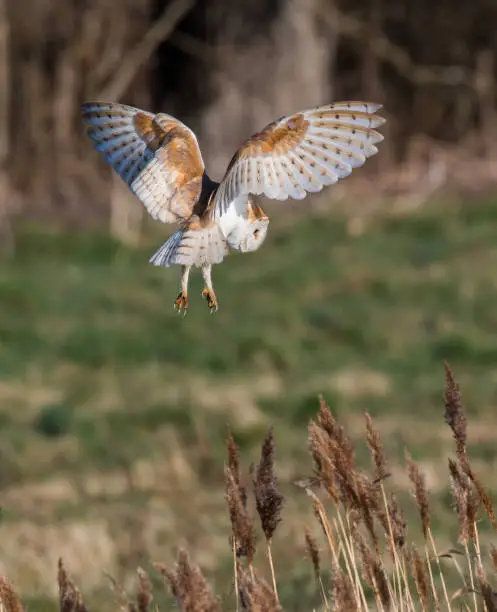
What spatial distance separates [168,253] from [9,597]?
0.96 m

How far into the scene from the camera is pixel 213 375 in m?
10.2

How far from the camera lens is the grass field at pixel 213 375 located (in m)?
7.18

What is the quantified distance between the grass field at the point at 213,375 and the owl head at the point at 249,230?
3149 millimetres

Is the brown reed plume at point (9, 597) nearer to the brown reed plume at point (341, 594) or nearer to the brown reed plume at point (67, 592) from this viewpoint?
the brown reed plume at point (67, 592)

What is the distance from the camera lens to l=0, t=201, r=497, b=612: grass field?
23.6 ft

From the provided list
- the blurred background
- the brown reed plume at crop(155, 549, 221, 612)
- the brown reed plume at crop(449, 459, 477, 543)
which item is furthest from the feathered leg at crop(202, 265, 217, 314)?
the blurred background

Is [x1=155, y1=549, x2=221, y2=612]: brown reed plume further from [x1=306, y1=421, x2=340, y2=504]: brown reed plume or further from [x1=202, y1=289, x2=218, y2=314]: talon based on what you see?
[x1=202, y1=289, x2=218, y2=314]: talon

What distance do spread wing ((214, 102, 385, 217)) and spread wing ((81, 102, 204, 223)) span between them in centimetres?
14

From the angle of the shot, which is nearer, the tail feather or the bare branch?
the tail feather

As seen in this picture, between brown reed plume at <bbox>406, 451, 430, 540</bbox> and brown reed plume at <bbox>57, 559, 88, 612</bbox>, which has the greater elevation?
brown reed plume at <bbox>406, 451, 430, 540</bbox>

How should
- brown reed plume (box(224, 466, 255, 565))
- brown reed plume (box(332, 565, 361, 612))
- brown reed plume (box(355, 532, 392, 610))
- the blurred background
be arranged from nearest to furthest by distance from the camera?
brown reed plume (box(332, 565, 361, 612)), brown reed plume (box(224, 466, 255, 565)), brown reed plume (box(355, 532, 392, 610)), the blurred background

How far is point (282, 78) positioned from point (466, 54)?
16.4ft

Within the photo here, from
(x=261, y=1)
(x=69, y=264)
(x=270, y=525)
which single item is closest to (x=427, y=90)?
(x=261, y=1)

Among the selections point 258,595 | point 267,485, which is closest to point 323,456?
point 267,485
